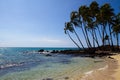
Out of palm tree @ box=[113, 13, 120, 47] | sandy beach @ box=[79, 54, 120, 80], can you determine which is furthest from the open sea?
palm tree @ box=[113, 13, 120, 47]

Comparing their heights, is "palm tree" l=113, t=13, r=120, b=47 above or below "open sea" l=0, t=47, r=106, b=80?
above

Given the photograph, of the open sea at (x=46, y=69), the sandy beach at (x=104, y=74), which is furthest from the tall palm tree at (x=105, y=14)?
the sandy beach at (x=104, y=74)

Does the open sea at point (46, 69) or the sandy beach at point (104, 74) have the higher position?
the sandy beach at point (104, 74)

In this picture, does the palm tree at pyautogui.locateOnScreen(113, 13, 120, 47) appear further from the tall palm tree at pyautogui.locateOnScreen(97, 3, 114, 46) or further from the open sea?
the open sea

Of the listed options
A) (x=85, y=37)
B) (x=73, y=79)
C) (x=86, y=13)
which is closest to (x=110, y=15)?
(x=86, y=13)

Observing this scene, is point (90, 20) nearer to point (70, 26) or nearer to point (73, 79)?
point (70, 26)

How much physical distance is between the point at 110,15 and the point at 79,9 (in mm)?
9663

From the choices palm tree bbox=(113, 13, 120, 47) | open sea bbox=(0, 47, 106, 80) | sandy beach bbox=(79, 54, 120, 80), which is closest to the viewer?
sandy beach bbox=(79, 54, 120, 80)

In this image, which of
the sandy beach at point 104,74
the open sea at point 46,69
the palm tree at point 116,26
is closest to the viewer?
the sandy beach at point 104,74

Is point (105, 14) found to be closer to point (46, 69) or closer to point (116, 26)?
point (116, 26)

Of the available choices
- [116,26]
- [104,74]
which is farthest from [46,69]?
[116,26]

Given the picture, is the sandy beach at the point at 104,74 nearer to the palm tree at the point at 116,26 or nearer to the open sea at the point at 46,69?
the open sea at the point at 46,69

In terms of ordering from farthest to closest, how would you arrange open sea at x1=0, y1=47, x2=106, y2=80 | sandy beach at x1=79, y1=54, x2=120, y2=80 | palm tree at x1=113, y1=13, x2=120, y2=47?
palm tree at x1=113, y1=13, x2=120, y2=47 < open sea at x1=0, y1=47, x2=106, y2=80 < sandy beach at x1=79, y1=54, x2=120, y2=80

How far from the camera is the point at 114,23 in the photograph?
47438 millimetres
